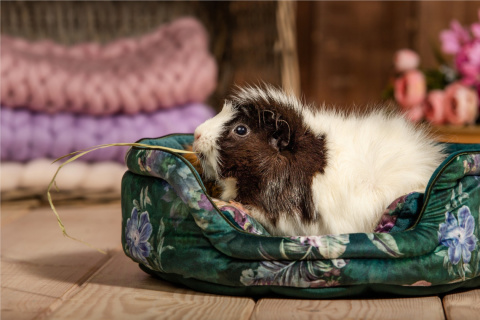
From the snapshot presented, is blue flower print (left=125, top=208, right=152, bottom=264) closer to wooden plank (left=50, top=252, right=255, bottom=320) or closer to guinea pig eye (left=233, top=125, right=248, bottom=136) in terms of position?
wooden plank (left=50, top=252, right=255, bottom=320)

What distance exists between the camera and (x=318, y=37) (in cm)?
291

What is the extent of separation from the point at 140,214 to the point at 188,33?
1.34 m

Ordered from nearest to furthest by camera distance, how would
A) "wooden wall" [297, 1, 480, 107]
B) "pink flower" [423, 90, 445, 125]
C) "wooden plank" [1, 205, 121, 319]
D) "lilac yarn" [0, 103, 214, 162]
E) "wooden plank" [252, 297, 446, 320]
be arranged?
"wooden plank" [252, 297, 446, 320] → "wooden plank" [1, 205, 121, 319] → "lilac yarn" [0, 103, 214, 162] → "pink flower" [423, 90, 445, 125] → "wooden wall" [297, 1, 480, 107]

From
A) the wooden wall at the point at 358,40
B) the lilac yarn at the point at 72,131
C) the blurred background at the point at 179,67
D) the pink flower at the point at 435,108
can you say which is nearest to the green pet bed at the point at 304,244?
the blurred background at the point at 179,67

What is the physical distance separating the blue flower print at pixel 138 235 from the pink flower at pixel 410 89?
1.35 m

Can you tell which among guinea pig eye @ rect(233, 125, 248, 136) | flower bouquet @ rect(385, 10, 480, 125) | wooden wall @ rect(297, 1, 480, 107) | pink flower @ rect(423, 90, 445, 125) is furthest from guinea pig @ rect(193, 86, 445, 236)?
wooden wall @ rect(297, 1, 480, 107)

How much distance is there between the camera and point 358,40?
115 inches

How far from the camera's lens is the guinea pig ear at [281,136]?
1.20 meters

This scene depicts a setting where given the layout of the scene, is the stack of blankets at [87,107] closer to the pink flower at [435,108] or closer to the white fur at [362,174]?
the pink flower at [435,108]

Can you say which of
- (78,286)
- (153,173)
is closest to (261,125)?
(153,173)

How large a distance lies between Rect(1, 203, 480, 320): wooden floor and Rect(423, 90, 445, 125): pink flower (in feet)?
3.93

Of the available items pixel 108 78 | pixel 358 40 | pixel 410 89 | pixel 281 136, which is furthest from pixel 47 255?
pixel 358 40

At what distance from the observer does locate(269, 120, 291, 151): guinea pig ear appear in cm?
120

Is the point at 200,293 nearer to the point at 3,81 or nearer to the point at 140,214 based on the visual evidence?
the point at 140,214
